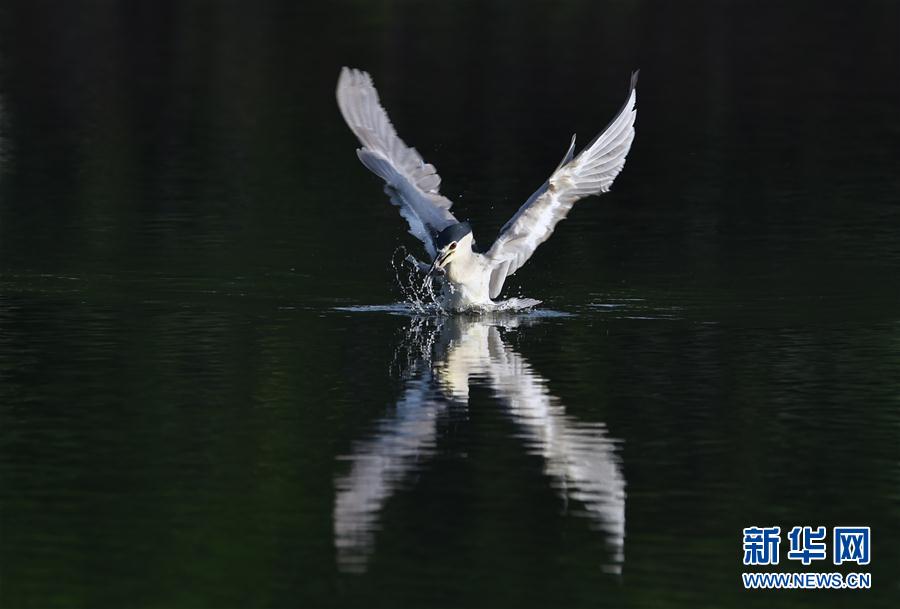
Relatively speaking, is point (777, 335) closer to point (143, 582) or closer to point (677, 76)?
point (143, 582)

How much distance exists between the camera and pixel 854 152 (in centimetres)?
3444

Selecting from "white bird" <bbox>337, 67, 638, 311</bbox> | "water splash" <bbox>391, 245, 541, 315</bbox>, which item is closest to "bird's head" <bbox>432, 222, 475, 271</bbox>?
"white bird" <bbox>337, 67, 638, 311</bbox>

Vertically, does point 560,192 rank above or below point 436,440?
above

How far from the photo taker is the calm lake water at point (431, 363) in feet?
42.2

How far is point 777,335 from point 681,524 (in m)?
6.52

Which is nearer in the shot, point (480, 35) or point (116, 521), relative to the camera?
point (116, 521)

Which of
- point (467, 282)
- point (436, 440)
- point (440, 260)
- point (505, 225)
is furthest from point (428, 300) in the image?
point (436, 440)

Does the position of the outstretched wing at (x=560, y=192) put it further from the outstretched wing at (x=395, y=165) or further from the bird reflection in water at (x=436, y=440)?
the bird reflection in water at (x=436, y=440)

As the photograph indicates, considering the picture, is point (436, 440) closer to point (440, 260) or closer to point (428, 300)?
point (440, 260)

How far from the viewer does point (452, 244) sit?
20875mm

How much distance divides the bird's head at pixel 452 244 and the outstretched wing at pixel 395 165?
0.70 meters

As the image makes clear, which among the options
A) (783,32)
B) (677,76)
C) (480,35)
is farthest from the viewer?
(783,32)

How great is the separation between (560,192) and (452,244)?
1403 millimetres

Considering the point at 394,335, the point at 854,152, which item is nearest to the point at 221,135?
the point at 854,152
